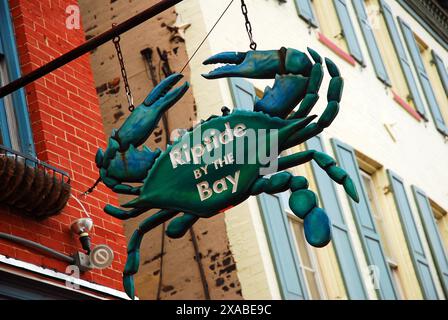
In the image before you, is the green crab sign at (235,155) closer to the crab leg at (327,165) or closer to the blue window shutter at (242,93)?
the crab leg at (327,165)

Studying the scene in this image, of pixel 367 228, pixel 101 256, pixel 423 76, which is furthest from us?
pixel 423 76

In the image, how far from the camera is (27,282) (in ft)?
29.7

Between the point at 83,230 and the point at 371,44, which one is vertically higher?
the point at 371,44

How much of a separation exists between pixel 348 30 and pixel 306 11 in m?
1.43

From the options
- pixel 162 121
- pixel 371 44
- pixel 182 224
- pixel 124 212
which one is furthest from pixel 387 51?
pixel 182 224

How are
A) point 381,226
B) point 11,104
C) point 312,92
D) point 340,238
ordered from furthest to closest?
point 381,226, point 340,238, point 11,104, point 312,92

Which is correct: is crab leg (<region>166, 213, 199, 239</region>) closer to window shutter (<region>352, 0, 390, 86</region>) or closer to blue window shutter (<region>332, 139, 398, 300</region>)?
blue window shutter (<region>332, 139, 398, 300</region>)

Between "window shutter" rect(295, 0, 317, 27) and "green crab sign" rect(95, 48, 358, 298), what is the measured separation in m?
8.19

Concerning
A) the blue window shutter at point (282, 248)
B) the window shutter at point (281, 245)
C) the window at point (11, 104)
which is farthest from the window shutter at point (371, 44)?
the window at point (11, 104)

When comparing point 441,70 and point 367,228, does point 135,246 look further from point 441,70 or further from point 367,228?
point 441,70

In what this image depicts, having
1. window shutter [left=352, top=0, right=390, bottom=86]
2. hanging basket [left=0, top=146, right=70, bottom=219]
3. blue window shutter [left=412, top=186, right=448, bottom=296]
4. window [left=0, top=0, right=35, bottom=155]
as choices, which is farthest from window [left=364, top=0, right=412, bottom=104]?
hanging basket [left=0, top=146, right=70, bottom=219]

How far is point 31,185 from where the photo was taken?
9344 mm

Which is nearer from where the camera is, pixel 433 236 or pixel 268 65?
pixel 268 65

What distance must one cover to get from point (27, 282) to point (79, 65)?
98.2 inches
